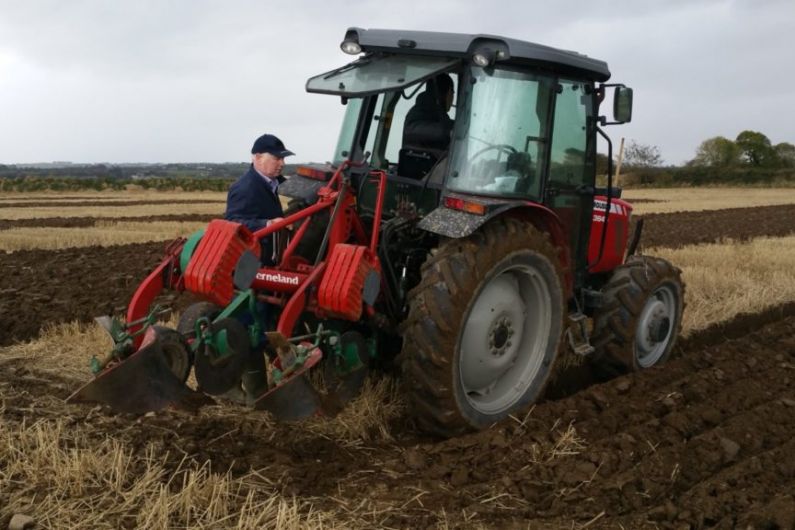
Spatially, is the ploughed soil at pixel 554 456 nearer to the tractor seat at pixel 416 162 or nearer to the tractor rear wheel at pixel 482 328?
the tractor rear wheel at pixel 482 328

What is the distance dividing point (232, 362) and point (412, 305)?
94 centimetres

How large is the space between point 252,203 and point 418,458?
5.97 ft

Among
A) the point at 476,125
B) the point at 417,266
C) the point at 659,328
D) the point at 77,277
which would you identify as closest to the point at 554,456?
the point at 417,266

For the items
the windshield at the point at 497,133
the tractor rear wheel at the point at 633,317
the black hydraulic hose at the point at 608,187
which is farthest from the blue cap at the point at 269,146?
the tractor rear wheel at the point at 633,317

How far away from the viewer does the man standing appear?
4.76 meters

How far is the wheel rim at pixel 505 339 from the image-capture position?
14.6 feet

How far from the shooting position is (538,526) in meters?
3.33

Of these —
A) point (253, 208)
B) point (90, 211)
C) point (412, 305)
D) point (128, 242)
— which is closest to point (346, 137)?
point (253, 208)

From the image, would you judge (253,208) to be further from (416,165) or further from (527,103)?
(527,103)

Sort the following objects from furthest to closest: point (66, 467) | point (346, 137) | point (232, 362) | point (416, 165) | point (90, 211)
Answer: point (90, 211) < point (346, 137) < point (416, 165) < point (232, 362) < point (66, 467)

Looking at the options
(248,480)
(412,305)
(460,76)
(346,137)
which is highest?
(460,76)

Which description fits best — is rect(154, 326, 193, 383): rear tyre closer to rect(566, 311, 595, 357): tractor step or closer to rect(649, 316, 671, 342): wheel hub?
rect(566, 311, 595, 357): tractor step

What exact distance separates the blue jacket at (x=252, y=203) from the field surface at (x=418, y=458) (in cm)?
103

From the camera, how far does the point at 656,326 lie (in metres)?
5.79
